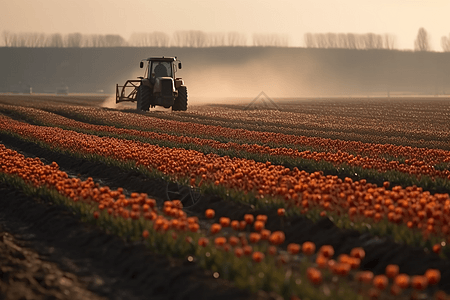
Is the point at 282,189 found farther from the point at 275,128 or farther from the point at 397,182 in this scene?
the point at 275,128

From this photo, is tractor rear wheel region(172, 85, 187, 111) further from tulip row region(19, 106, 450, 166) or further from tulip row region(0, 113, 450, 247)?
tulip row region(0, 113, 450, 247)

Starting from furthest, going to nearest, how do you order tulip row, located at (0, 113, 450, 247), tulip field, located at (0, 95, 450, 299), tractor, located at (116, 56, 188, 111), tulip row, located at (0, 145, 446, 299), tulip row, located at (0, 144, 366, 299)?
tractor, located at (116, 56, 188, 111), tulip row, located at (0, 113, 450, 247), tulip field, located at (0, 95, 450, 299), tulip row, located at (0, 144, 366, 299), tulip row, located at (0, 145, 446, 299)

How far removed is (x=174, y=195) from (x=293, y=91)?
155 m

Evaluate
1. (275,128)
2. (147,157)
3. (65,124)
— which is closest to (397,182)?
(147,157)

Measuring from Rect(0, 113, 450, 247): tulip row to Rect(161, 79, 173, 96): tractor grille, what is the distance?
19488 mm

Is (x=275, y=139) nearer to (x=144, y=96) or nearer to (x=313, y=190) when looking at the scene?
(x=313, y=190)

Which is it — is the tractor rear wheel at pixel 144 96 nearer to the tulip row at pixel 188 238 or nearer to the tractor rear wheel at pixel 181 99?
the tractor rear wheel at pixel 181 99

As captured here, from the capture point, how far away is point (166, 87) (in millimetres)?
38500

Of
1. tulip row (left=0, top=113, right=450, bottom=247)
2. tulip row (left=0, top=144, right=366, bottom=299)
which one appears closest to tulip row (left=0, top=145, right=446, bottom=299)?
tulip row (left=0, top=144, right=366, bottom=299)

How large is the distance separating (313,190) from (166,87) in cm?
2757

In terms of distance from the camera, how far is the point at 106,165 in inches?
734

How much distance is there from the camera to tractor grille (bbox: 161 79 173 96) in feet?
126

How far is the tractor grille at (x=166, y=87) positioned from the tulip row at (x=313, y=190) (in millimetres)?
19488

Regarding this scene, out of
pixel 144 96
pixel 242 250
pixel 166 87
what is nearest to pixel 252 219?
pixel 242 250
